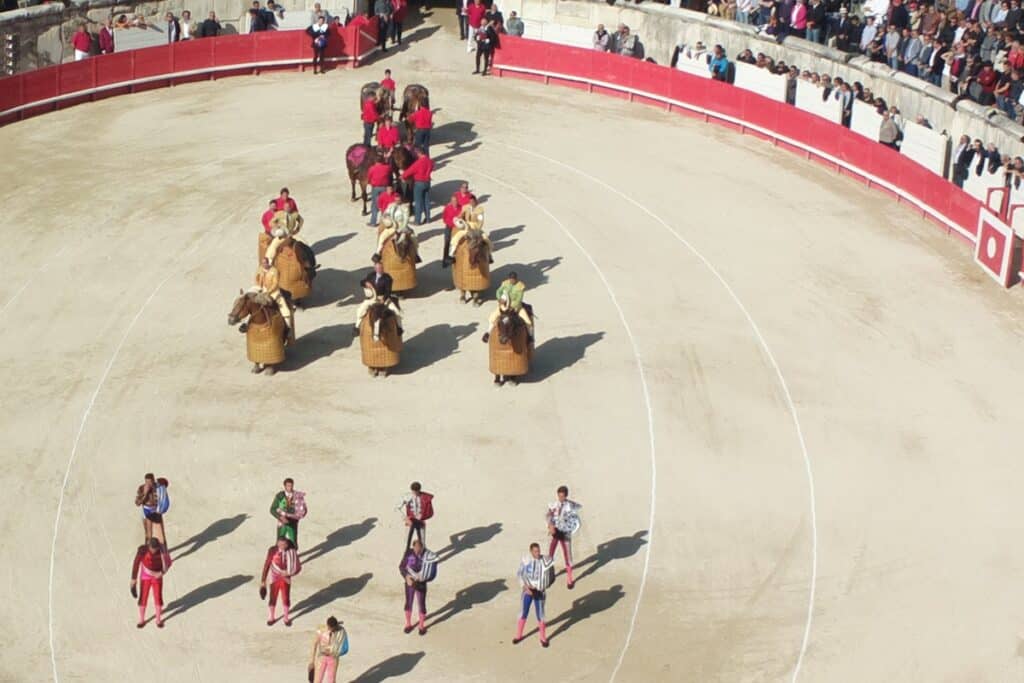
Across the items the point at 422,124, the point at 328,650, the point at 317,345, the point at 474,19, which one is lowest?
the point at 328,650

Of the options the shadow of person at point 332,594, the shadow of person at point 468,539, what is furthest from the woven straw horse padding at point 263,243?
the shadow of person at point 332,594

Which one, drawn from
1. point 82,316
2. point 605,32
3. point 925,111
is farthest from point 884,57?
point 82,316

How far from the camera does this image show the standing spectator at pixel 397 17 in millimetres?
50906

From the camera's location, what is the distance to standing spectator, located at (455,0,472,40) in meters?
51.4

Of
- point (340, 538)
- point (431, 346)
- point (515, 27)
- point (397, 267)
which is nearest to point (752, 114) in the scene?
point (515, 27)

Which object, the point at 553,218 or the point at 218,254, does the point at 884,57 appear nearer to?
the point at 553,218

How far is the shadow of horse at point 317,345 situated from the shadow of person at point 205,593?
665 cm

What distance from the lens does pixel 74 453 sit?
3117cm

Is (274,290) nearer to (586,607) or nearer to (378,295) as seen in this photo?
(378,295)

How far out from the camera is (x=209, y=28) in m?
49.0

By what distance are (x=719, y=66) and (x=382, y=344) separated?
16625mm

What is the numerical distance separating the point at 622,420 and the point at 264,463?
595 cm

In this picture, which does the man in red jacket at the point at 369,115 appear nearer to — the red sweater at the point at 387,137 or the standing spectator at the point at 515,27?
the red sweater at the point at 387,137

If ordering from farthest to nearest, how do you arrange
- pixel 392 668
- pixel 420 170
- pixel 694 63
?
pixel 694 63 → pixel 420 170 → pixel 392 668
